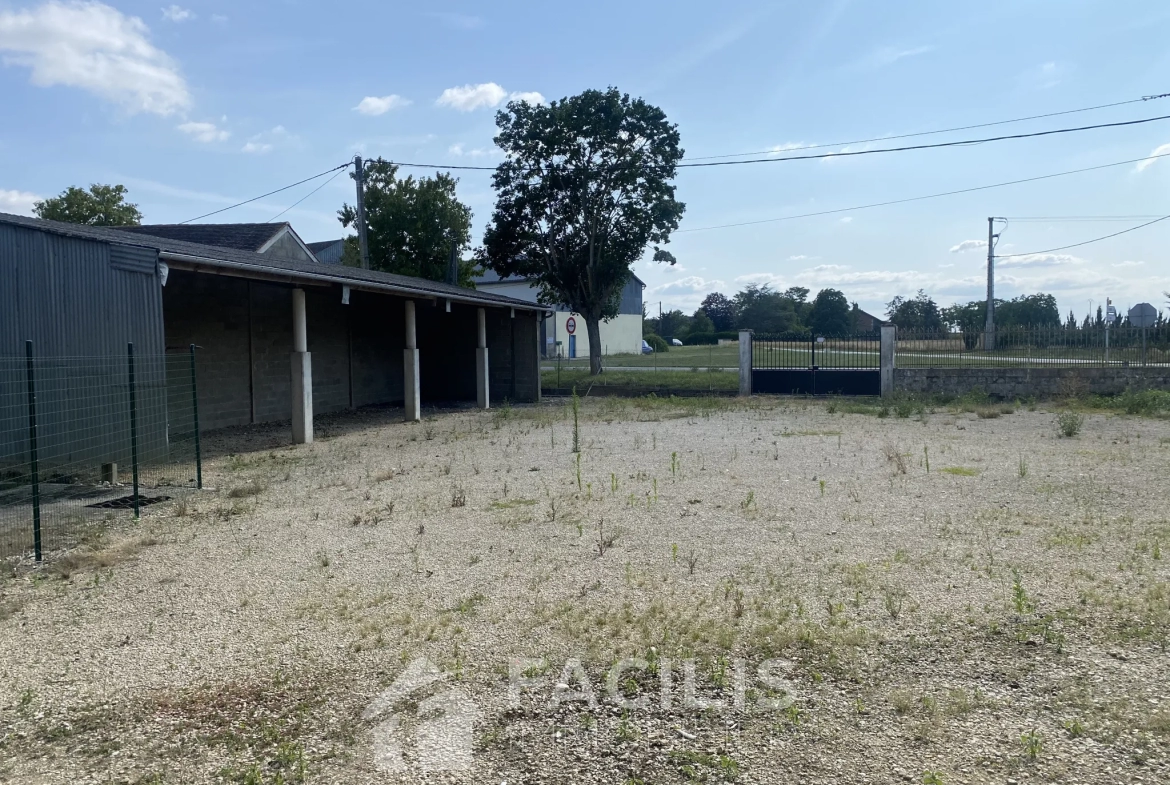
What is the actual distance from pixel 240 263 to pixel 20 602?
Result: 7.18m

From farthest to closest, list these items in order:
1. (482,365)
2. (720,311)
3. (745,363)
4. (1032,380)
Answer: (720,311), (745,363), (1032,380), (482,365)

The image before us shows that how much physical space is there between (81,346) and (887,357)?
18815mm

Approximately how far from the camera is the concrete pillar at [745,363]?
968 inches

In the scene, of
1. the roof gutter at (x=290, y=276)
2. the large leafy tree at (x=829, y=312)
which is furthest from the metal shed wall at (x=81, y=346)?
the large leafy tree at (x=829, y=312)

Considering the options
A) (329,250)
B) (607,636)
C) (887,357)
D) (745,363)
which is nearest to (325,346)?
(745,363)

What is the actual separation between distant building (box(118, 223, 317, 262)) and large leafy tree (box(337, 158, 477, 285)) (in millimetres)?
7848

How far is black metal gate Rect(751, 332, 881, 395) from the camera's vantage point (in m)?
23.3

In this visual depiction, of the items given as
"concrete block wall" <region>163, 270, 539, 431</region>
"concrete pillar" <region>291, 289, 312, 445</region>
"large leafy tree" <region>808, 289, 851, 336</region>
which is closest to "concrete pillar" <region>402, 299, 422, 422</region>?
"concrete block wall" <region>163, 270, 539, 431</region>

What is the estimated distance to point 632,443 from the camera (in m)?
13.9

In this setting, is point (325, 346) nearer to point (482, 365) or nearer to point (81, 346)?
point (482, 365)

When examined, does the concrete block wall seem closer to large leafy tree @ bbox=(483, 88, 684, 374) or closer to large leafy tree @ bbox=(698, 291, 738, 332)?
large leafy tree @ bbox=(483, 88, 684, 374)

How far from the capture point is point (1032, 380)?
861 inches

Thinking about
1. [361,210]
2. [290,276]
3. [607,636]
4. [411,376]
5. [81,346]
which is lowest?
[607,636]

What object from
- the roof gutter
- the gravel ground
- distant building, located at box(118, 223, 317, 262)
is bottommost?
the gravel ground
